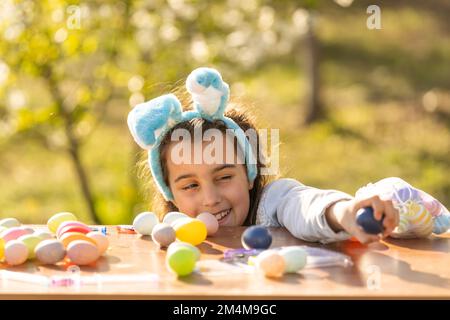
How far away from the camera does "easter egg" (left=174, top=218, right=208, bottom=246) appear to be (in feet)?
5.19

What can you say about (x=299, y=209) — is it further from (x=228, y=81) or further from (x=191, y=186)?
(x=228, y=81)

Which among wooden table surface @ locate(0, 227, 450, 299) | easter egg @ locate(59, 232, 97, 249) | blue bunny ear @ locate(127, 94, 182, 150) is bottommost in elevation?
wooden table surface @ locate(0, 227, 450, 299)

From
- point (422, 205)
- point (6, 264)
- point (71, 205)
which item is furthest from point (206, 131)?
point (71, 205)

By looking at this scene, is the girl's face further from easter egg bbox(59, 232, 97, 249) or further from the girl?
easter egg bbox(59, 232, 97, 249)

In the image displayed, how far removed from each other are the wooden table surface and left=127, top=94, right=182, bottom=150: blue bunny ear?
0.38 metres

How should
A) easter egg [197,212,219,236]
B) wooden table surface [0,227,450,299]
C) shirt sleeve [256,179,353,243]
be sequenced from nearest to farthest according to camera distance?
wooden table surface [0,227,450,299] → shirt sleeve [256,179,353,243] → easter egg [197,212,219,236]

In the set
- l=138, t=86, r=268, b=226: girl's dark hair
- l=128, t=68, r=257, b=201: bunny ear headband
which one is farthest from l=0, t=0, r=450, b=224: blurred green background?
l=128, t=68, r=257, b=201: bunny ear headband

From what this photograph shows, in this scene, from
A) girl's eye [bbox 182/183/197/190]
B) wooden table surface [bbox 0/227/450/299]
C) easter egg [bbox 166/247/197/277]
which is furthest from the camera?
girl's eye [bbox 182/183/197/190]

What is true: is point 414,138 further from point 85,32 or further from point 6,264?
point 6,264

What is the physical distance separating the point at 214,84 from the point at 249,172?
29 centimetres

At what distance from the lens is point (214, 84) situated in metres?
1.90

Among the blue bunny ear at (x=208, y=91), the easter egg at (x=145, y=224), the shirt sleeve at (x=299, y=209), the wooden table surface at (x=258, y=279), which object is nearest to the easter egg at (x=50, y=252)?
the wooden table surface at (x=258, y=279)
